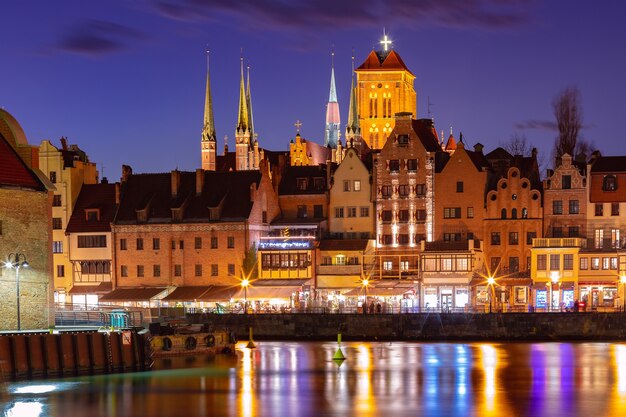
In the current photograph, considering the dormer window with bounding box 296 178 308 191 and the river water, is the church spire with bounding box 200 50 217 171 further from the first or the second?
the river water

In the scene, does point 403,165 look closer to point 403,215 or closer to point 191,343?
point 403,215

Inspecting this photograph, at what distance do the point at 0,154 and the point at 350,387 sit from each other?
2212 cm

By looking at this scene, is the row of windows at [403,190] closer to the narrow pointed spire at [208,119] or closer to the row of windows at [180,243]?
the row of windows at [180,243]

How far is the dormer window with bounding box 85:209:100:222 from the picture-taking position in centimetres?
9919

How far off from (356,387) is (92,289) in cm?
4707

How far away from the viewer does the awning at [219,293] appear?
91.6 metres

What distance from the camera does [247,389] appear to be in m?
55.0

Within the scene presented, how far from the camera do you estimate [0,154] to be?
62469 millimetres

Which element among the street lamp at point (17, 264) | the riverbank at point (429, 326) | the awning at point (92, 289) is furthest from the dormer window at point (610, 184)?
the street lamp at point (17, 264)

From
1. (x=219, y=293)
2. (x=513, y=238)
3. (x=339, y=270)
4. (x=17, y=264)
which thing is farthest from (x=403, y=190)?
(x=17, y=264)

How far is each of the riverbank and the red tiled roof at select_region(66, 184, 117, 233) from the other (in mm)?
18191

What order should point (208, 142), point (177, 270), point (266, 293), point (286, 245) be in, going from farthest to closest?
point (208, 142) < point (177, 270) < point (286, 245) < point (266, 293)

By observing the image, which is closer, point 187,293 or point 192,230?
point 187,293

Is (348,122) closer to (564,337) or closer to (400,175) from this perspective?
(400,175)
